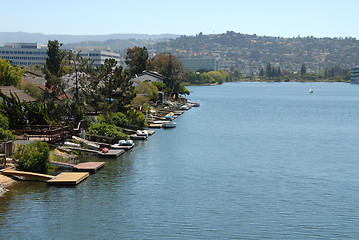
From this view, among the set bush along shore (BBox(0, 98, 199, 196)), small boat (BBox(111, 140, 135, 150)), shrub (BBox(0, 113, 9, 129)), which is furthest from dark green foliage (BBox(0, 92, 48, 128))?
small boat (BBox(111, 140, 135, 150))

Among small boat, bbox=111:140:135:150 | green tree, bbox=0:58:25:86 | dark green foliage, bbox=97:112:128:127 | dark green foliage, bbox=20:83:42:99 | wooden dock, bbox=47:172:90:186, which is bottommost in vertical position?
wooden dock, bbox=47:172:90:186

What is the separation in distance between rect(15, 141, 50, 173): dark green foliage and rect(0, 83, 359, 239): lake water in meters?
2.79

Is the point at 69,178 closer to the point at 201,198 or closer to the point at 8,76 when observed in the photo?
the point at 201,198

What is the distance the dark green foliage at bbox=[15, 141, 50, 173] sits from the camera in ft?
148

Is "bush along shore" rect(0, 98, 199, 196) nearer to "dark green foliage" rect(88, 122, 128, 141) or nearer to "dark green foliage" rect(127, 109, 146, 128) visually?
"dark green foliage" rect(88, 122, 128, 141)

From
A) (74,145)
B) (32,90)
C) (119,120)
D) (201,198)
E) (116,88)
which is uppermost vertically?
(116,88)

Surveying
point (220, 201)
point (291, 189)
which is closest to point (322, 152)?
point (291, 189)

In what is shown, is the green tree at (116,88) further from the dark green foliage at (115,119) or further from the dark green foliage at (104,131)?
the dark green foliage at (104,131)

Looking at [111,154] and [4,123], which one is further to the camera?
→ [111,154]

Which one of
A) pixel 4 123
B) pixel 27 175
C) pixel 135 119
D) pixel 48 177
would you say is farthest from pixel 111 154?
pixel 135 119

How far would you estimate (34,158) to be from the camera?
4541 centimetres

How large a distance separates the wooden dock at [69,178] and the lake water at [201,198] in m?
0.78

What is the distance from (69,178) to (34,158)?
3832 millimetres

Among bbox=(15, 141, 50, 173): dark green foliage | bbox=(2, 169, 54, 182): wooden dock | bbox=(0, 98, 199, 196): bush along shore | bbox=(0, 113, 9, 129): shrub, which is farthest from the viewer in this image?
bbox=(0, 113, 9, 129): shrub
